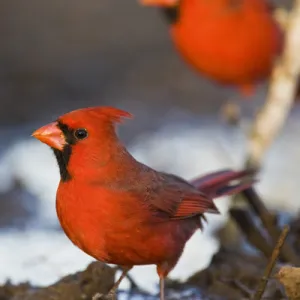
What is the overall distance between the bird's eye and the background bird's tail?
1.20ft

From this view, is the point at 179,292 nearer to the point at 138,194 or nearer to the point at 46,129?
the point at 138,194

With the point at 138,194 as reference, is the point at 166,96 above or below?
above

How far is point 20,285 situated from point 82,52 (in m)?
3.83

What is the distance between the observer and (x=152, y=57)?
5.50 meters

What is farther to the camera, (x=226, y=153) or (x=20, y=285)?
(x=226, y=153)

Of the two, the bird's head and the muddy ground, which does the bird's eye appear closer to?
the bird's head

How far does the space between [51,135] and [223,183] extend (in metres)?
0.46

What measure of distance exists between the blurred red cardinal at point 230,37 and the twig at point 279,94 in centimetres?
19

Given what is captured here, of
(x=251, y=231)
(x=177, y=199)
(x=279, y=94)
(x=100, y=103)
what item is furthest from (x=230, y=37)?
(x=100, y=103)

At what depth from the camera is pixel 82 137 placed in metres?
1.44

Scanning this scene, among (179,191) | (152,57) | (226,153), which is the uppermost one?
(152,57)

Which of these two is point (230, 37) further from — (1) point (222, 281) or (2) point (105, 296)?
(2) point (105, 296)

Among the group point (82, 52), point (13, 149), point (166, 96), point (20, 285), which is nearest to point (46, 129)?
point (20, 285)

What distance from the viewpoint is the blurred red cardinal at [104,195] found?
1.41 metres
